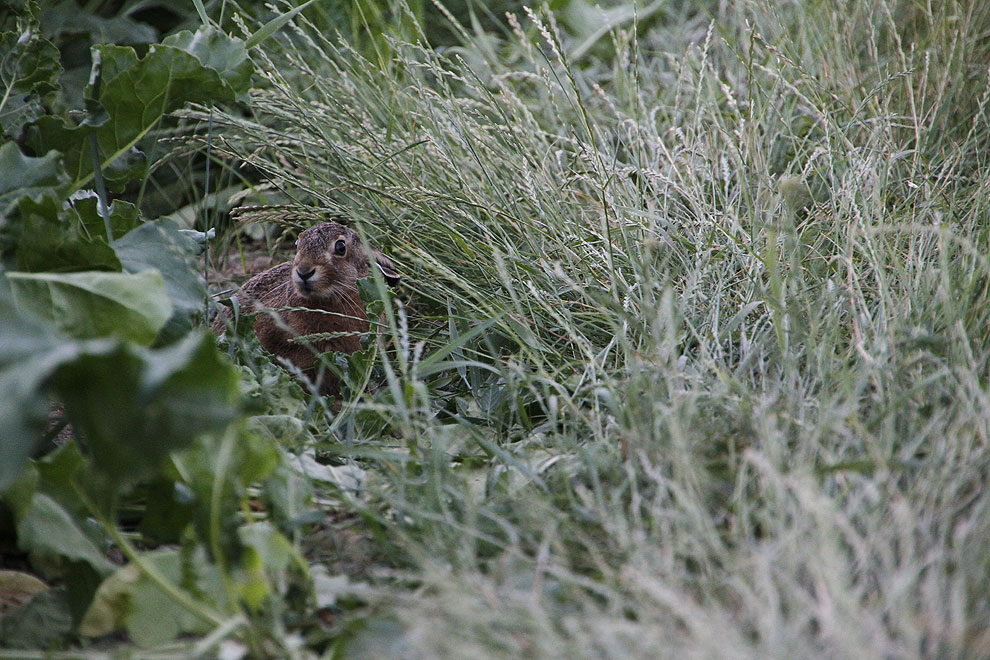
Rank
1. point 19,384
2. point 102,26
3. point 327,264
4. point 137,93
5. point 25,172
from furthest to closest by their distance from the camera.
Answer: point 102,26 < point 327,264 < point 137,93 < point 25,172 < point 19,384

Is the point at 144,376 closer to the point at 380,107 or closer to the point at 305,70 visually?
the point at 305,70

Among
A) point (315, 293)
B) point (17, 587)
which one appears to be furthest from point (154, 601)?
point (315, 293)

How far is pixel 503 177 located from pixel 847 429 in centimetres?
157

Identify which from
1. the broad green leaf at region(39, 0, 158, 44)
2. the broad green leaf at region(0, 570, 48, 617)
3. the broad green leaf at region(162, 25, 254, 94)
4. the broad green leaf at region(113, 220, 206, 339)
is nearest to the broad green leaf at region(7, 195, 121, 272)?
the broad green leaf at region(113, 220, 206, 339)

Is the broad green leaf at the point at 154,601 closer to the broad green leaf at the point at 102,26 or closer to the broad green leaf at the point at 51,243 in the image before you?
the broad green leaf at the point at 51,243

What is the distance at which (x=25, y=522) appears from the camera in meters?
1.67

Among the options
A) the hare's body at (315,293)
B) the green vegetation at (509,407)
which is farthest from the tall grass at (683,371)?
the hare's body at (315,293)

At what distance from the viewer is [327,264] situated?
10.3 feet

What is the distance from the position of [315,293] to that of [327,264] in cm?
10

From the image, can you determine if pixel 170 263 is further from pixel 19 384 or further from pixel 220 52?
pixel 19 384

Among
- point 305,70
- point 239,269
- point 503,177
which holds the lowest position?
point 239,269

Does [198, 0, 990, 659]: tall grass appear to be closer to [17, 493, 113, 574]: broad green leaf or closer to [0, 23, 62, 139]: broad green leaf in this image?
[17, 493, 113, 574]: broad green leaf

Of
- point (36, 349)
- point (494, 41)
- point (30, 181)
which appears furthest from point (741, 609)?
point (494, 41)

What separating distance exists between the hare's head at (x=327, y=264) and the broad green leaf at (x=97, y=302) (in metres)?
1.31
